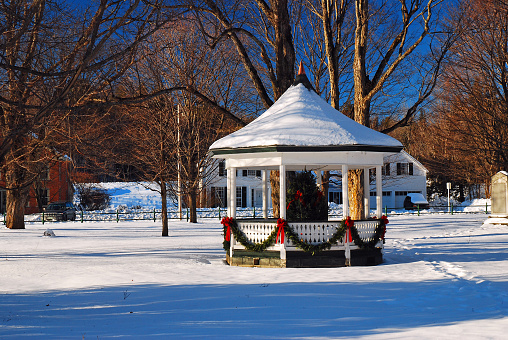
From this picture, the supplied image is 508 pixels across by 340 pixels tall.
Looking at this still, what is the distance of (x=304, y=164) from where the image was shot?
15.4m

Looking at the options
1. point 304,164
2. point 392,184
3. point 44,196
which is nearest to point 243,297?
point 304,164

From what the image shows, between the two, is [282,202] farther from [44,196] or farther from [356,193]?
[44,196]

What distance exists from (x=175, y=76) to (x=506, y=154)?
19386 mm

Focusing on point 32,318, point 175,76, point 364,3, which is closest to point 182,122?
point 175,76

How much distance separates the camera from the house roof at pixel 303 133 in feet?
48.3

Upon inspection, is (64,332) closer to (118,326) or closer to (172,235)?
(118,326)

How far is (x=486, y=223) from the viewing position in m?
30.7

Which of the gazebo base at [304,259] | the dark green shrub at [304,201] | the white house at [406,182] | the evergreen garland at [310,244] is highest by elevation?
the white house at [406,182]

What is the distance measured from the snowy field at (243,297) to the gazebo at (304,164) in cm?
64

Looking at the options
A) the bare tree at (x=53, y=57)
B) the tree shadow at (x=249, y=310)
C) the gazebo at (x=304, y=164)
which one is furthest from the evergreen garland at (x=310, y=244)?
the bare tree at (x=53, y=57)

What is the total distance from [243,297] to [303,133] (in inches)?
223

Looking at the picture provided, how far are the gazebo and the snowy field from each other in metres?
0.64

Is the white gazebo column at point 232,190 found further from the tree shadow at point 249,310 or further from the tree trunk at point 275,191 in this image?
the tree trunk at point 275,191

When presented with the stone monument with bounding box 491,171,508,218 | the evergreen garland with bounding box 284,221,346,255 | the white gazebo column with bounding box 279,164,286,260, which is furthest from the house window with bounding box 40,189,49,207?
the evergreen garland with bounding box 284,221,346,255
